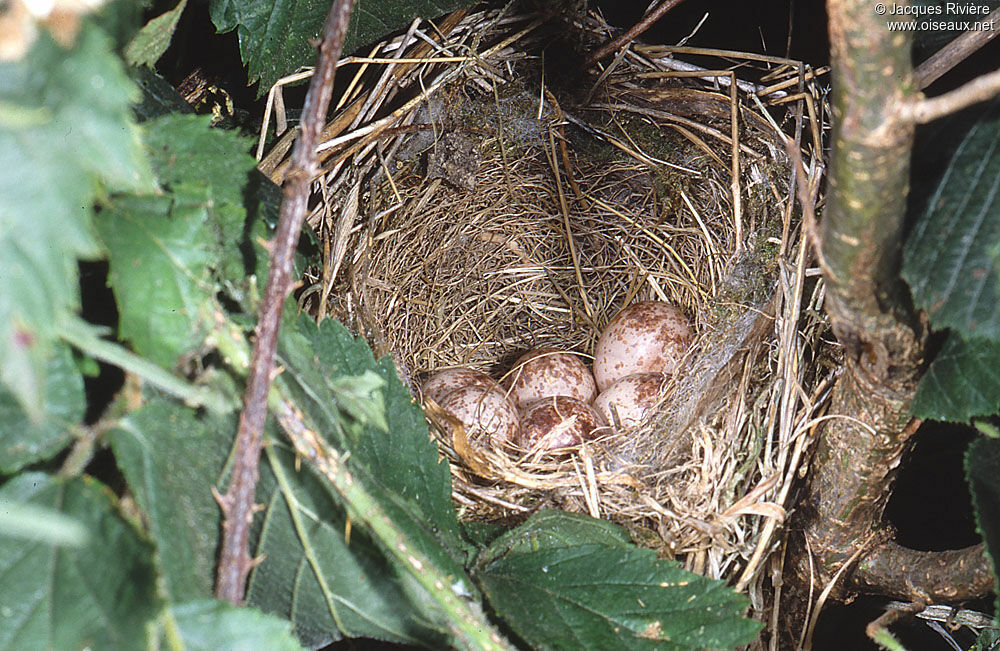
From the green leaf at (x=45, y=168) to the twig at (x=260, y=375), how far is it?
15 cm

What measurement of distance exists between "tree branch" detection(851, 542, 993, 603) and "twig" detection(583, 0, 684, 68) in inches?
34.2

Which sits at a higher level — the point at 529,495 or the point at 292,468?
the point at 292,468

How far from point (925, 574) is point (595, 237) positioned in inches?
39.8

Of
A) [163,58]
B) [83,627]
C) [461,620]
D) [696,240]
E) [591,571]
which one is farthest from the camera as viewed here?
[696,240]

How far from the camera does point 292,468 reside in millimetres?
630

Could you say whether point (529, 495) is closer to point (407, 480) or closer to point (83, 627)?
point (407, 480)

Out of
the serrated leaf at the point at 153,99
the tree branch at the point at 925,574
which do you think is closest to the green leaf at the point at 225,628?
the serrated leaf at the point at 153,99

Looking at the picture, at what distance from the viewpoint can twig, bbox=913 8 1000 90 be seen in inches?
31.7

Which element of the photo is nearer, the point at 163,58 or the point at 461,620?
the point at 461,620

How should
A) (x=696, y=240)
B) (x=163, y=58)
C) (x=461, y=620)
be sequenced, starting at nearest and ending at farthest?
(x=461, y=620)
(x=163, y=58)
(x=696, y=240)

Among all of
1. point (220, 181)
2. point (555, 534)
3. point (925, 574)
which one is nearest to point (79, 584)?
point (220, 181)

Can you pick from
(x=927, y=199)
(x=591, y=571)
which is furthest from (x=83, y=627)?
(x=927, y=199)

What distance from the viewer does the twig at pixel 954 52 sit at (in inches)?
31.7

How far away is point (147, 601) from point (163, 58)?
89cm
